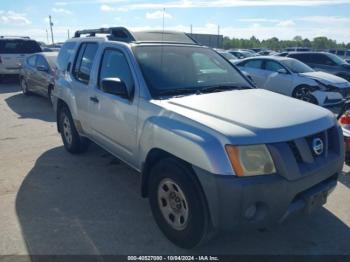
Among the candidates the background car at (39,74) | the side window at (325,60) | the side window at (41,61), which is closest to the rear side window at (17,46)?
the background car at (39,74)

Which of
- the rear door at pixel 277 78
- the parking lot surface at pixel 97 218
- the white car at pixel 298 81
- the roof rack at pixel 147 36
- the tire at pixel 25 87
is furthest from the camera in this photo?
the tire at pixel 25 87

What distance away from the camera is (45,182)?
473 centimetres

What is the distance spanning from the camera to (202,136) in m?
2.74

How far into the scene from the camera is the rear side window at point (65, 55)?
5.64 meters

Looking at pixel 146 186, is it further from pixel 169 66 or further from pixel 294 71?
pixel 294 71

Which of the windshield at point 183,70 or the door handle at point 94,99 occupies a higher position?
the windshield at point 183,70

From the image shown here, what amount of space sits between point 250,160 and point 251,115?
19.9 inches

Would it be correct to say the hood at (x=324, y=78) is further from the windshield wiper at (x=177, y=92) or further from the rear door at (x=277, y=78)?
the windshield wiper at (x=177, y=92)

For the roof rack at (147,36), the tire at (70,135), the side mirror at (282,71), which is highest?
the roof rack at (147,36)

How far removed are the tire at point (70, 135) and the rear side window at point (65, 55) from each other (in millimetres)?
687

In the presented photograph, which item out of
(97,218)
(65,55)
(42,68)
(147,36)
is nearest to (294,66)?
(42,68)

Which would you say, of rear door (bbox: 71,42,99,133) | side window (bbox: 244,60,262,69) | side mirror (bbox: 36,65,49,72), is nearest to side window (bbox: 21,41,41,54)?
side mirror (bbox: 36,65,49,72)

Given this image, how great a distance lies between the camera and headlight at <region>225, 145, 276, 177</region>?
2.61 metres

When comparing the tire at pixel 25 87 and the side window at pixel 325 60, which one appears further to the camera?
the side window at pixel 325 60
